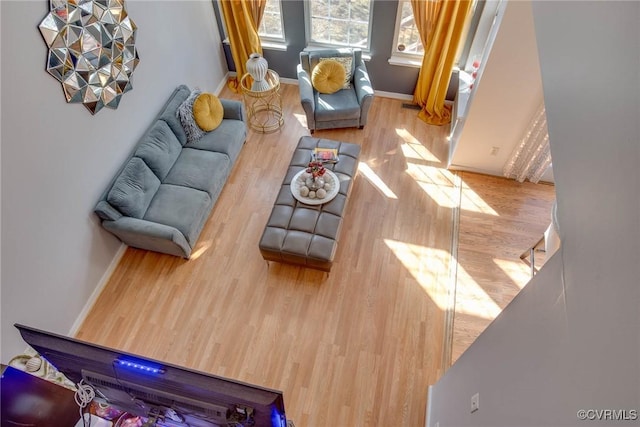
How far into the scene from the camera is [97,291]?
3709 mm

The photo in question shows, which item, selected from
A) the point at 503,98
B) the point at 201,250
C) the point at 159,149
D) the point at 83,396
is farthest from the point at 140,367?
the point at 503,98

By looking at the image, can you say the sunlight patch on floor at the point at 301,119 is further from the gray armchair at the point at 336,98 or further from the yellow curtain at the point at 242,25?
the yellow curtain at the point at 242,25

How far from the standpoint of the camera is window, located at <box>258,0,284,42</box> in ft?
16.4

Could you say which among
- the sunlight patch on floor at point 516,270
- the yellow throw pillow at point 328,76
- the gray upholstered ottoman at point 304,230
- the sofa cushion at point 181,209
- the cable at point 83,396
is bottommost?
the sunlight patch on floor at point 516,270

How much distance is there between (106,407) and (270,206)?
104 inches

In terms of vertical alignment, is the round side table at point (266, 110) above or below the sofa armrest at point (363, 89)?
below

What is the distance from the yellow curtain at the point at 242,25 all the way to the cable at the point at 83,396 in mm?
4570

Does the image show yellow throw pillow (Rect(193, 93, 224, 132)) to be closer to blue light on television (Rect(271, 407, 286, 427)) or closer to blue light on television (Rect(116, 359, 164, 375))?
blue light on television (Rect(116, 359, 164, 375))

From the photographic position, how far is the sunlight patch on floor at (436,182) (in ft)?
14.1

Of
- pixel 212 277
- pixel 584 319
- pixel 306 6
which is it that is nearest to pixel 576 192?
pixel 584 319

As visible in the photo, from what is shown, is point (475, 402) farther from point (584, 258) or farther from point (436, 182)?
point (436, 182)

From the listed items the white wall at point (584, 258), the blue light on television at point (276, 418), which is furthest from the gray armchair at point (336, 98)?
the blue light on television at point (276, 418)

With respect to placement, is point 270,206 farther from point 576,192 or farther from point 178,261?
point 576,192

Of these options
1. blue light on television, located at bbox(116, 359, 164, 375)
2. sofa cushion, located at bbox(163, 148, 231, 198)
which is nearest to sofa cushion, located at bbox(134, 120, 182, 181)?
sofa cushion, located at bbox(163, 148, 231, 198)
